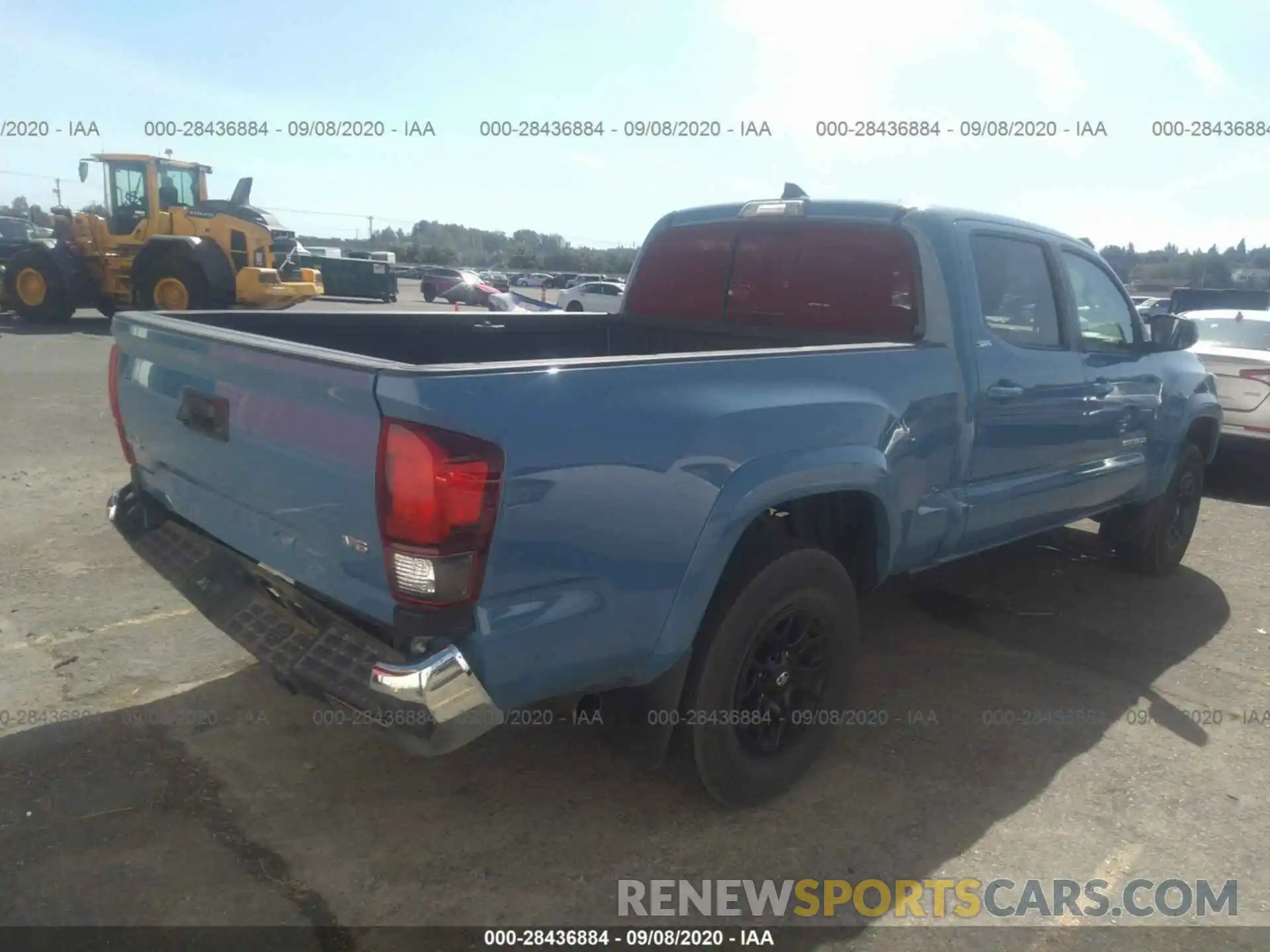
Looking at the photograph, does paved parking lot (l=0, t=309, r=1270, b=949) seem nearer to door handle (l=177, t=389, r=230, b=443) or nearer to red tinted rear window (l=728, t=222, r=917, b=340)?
door handle (l=177, t=389, r=230, b=443)

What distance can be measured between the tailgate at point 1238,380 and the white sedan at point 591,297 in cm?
1702

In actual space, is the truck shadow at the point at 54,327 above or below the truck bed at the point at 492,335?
below

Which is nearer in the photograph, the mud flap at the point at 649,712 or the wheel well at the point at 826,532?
the mud flap at the point at 649,712

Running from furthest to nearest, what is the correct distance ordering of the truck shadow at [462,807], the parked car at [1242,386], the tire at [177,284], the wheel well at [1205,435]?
1. the tire at [177,284]
2. the parked car at [1242,386]
3. the wheel well at [1205,435]
4. the truck shadow at [462,807]

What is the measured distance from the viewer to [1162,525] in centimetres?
564

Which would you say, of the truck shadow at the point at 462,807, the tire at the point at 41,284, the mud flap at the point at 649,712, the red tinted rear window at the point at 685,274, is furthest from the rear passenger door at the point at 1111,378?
the tire at the point at 41,284

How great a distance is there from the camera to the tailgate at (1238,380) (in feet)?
27.4

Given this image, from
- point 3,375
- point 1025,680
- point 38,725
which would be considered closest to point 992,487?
point 1025,680

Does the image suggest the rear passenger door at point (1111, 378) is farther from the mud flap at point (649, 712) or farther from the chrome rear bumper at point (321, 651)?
the chrome rear bumper at point (321, 651)

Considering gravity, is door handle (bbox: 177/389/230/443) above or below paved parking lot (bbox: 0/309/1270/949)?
above

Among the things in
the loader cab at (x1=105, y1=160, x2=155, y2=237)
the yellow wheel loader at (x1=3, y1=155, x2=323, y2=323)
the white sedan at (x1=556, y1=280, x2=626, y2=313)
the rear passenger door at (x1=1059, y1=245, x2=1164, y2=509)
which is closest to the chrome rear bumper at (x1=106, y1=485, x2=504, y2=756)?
the rear passenger door at (x1=1059, y1=245, x2=1164, y2=509)

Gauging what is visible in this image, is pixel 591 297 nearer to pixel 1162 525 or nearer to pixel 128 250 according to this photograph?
pixel 128 250

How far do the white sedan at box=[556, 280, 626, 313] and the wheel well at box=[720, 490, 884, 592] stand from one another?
21247mm

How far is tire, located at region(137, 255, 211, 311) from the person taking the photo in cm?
1547
